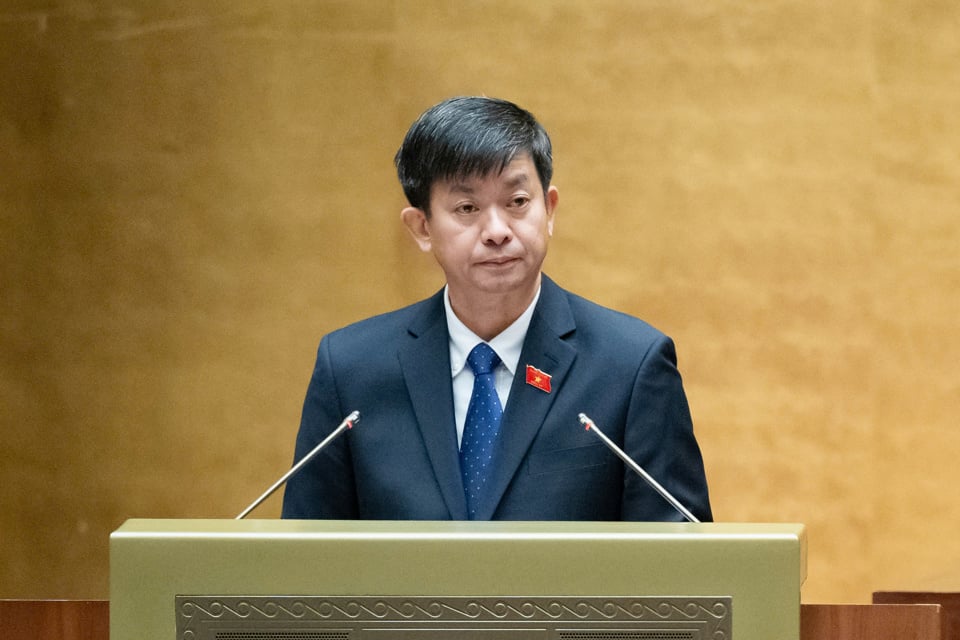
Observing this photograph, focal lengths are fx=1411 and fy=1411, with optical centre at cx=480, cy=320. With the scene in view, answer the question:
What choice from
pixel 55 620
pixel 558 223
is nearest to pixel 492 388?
pixel 55 620

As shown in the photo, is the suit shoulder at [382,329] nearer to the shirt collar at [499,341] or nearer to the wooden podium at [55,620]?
the shirt collar at [499,341]

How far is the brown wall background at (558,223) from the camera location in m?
3.13

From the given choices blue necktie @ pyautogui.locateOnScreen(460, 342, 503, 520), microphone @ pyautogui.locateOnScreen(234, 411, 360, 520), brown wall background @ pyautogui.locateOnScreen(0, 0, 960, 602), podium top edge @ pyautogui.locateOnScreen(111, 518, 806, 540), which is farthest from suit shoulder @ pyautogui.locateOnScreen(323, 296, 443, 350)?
brown wall background @ pyautogui.locateOnScreen(0, 0, 960, 602)

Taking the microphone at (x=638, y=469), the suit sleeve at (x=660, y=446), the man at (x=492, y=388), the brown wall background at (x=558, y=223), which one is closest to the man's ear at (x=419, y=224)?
the man at (x=492, y=388)

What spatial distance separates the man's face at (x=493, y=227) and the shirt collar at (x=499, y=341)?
0.16 ft

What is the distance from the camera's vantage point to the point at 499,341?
1793 mm

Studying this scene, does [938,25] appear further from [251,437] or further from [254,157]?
[251,437]

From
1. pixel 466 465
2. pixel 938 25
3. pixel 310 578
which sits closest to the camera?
pixel 310 578

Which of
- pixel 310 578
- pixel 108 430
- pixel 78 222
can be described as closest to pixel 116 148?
pixel 78 222

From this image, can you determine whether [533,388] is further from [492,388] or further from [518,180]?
[518,180]

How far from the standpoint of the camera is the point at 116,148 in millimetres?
3195

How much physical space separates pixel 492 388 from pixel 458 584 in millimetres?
529

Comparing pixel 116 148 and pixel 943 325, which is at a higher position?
pixel 116 148

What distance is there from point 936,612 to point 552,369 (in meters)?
0.60
